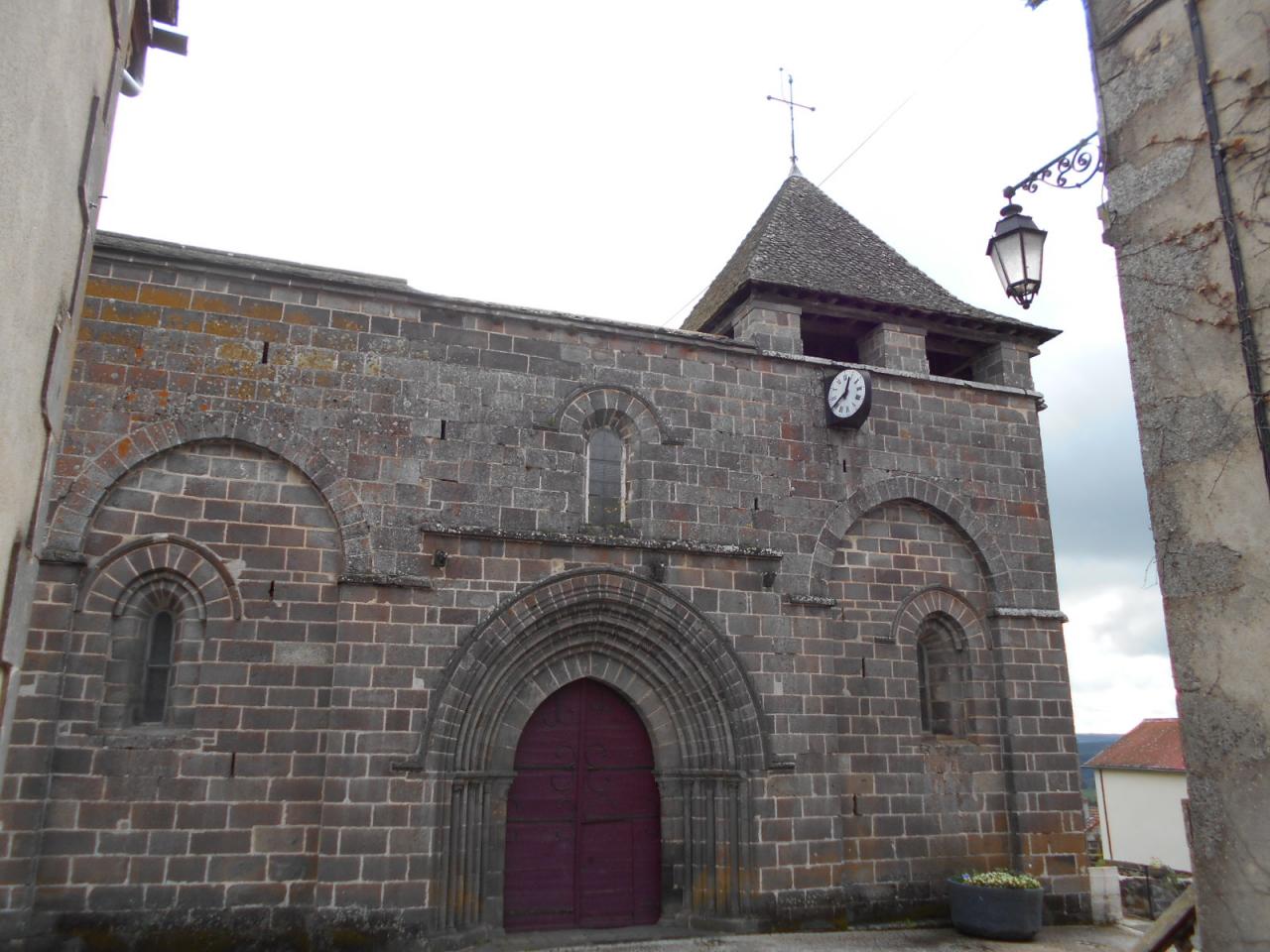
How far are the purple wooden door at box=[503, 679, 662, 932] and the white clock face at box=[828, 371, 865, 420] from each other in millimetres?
4221

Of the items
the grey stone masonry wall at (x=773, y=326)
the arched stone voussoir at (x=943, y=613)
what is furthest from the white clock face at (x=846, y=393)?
the arched stone voussoir at (x=943, y=613)

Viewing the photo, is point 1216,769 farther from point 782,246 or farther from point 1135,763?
point 1135,763

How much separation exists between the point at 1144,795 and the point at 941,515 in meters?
25.9

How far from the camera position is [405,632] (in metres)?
9.04

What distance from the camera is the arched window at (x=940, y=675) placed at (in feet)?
36.7

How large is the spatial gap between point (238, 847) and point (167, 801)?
0.73m

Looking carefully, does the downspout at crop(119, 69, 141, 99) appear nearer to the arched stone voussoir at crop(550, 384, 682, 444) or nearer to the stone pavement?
the arched stone voussoir at crop(550, 384, 682, 444)

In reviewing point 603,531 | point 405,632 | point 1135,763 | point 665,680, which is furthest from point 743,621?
point 1135,763

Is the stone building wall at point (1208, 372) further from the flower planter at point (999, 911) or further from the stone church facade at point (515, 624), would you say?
the flower planter at point (999, 911)

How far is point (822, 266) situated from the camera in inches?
490

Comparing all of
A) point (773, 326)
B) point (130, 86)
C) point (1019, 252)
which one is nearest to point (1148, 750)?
point (773, 326)

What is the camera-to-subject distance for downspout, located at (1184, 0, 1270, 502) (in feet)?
14.4

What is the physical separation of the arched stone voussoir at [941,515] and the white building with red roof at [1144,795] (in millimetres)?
22523

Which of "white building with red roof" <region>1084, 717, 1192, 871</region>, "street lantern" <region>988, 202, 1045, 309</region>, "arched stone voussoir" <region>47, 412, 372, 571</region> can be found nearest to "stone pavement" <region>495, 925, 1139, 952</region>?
"arched stone voussoir" <region>47, 412, 372, 571</region>
